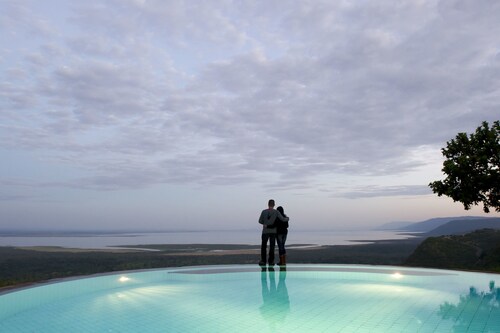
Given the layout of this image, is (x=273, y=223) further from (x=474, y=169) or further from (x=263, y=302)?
(x=474, y=169)

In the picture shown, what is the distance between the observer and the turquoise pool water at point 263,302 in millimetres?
7086

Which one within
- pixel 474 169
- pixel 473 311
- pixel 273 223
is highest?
pixel 474 169

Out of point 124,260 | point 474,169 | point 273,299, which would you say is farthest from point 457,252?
point 273,299

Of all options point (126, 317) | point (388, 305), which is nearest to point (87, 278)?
point (126, 317)

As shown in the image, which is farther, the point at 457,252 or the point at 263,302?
the point at 457,252

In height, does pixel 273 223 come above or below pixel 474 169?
below

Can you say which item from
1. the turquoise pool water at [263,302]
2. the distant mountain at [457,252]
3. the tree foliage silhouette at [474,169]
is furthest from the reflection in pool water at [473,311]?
the distant mountain at [457,252]

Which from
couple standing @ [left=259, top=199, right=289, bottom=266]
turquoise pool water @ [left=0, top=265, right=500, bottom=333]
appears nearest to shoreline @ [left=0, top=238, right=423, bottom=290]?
turquoise pool water @ [left=0, top=265, right=500, bottom=333]

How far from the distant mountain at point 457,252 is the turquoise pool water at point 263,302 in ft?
92.7

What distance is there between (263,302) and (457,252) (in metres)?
38.2

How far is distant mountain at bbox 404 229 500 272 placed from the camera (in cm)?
3731

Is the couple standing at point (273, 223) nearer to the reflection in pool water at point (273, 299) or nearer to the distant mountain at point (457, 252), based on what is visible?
the reflection in pool water at point (273, 299)

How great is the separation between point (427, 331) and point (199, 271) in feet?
27.9

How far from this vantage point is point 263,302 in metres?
9.18
